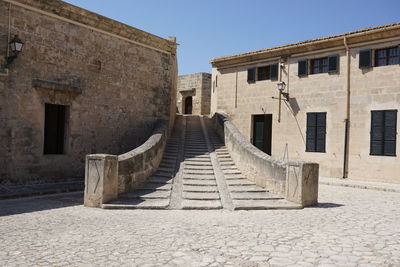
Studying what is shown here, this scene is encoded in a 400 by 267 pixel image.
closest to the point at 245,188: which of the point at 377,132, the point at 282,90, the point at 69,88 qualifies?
the point at 69,88

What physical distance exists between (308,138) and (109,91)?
836 cm

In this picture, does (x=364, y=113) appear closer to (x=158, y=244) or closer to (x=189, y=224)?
(x=189, y=224)

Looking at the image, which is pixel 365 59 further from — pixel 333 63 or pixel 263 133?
pixel 263 133

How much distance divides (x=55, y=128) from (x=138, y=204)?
4.55 meters

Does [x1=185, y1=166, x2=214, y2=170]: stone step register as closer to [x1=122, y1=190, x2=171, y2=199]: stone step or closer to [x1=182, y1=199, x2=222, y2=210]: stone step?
[x1=122, y1=190, x2=171, y2=199]: stone step

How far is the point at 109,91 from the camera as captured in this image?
11.6 meters

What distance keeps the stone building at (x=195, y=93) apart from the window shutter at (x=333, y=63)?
10825mm

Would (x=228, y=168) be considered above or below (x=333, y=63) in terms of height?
below

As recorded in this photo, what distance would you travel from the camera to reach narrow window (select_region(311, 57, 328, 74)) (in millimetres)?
→ 14562

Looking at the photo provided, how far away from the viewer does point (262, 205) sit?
7.87 meters

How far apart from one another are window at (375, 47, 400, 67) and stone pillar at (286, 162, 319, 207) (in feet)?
22.5

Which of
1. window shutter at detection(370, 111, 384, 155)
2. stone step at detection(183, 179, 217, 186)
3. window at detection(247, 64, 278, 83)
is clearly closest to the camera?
stone step at detection(183, 179, 217, 186)

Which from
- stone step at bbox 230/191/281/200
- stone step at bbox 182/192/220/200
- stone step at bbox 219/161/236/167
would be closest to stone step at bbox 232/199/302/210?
stone step at bbox 230/191/281/200

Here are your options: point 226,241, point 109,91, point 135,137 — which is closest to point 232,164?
point 135,137
